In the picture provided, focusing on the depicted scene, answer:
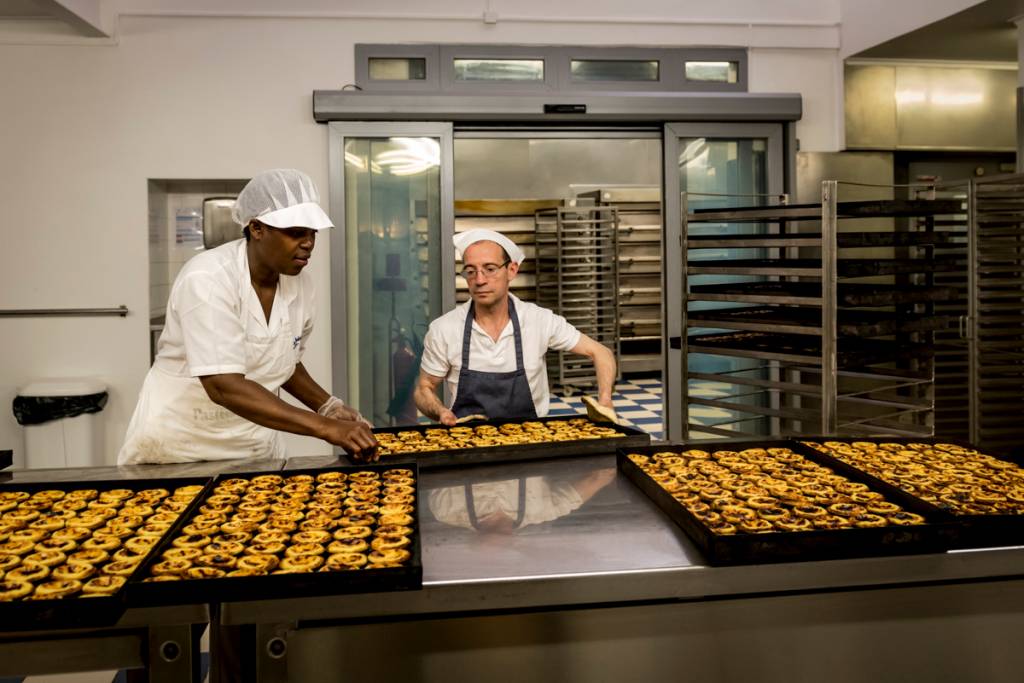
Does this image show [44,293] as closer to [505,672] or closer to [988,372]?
[505,672]

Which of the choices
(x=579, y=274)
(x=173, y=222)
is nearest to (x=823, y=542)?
(x=173, y=222)

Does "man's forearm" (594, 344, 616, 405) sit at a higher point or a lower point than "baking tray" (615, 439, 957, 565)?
higher

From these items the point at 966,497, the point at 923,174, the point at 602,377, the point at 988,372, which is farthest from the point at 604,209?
the point at 966,497

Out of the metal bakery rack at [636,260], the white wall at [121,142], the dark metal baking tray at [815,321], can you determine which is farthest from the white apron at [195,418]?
the metal bakery rack at [636,260]

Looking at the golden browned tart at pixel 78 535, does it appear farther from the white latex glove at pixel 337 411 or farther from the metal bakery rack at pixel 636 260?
the metal bakery rack at pixel 636 260

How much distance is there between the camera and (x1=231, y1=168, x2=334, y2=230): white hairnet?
2367mm

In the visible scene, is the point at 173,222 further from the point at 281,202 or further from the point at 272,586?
the point at 272,586

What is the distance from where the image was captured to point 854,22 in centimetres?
516

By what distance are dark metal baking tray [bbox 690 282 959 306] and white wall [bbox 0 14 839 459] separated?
2344mm

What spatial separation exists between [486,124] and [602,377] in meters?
2.27

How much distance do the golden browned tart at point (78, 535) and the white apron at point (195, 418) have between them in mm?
518

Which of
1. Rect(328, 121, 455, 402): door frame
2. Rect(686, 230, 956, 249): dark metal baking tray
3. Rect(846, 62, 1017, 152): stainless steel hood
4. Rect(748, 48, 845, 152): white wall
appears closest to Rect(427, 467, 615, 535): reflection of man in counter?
Rect(686, 230, 956, 249): dark metal baking tray

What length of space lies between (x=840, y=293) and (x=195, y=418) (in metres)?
2.51

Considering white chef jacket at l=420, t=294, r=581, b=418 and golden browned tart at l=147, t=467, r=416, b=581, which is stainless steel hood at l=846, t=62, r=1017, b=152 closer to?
white chef jacket at l=420, t=294, r=581, b=418
